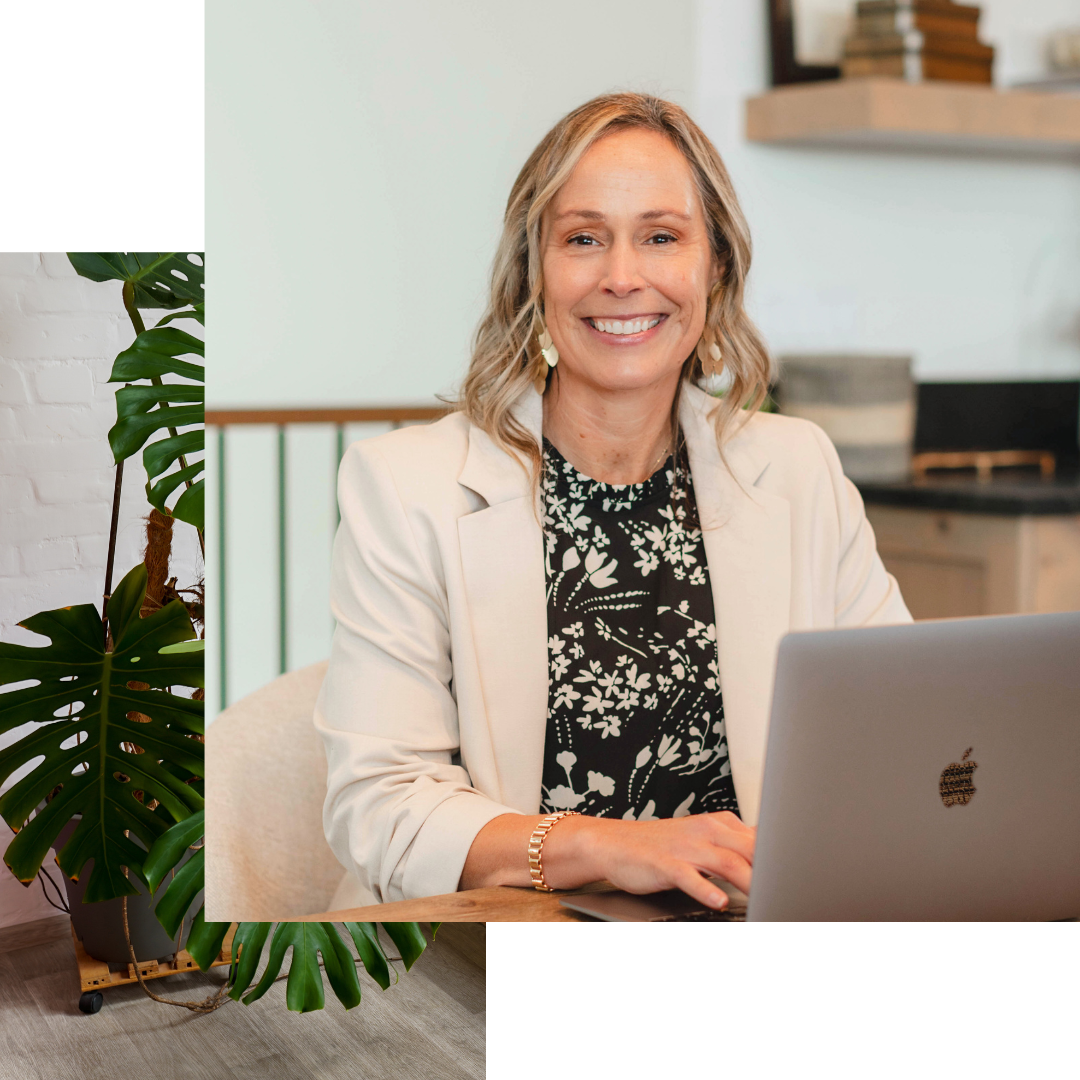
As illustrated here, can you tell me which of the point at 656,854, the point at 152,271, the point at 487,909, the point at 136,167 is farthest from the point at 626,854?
the point at 136,167

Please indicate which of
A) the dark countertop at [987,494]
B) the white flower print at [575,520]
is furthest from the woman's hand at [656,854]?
the dark countertop at [987,494]

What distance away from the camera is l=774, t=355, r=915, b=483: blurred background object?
1.46m

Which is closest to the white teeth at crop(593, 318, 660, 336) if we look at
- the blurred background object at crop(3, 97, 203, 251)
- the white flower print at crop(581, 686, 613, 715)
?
the white flower print at crop(581, 686, 613, 715)

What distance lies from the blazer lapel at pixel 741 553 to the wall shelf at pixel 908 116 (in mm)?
355

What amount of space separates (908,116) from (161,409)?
51.4 inches

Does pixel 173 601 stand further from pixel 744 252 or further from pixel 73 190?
pixel 744 252

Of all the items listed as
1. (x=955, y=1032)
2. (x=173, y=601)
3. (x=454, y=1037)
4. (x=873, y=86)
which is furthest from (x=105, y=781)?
(x=873, y=86)

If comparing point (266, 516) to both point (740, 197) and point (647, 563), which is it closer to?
point (647, 563)

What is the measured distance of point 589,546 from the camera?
4.88ft

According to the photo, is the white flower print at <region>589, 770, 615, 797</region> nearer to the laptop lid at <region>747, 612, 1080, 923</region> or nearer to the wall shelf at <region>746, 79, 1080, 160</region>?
the laptop lid at <region>747, 612, 1080, 923</region>

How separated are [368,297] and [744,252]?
1.57 feet

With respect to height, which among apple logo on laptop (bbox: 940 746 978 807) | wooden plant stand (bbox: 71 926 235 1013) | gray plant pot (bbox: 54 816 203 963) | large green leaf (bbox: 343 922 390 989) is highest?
apple logo on laptop (bbox: 940 746 978 807)

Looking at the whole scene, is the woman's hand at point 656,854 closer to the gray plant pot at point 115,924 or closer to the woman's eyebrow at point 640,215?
the woman's eyebrow at point 640,215

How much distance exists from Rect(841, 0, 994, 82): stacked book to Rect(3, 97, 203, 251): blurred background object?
4.79 ft
